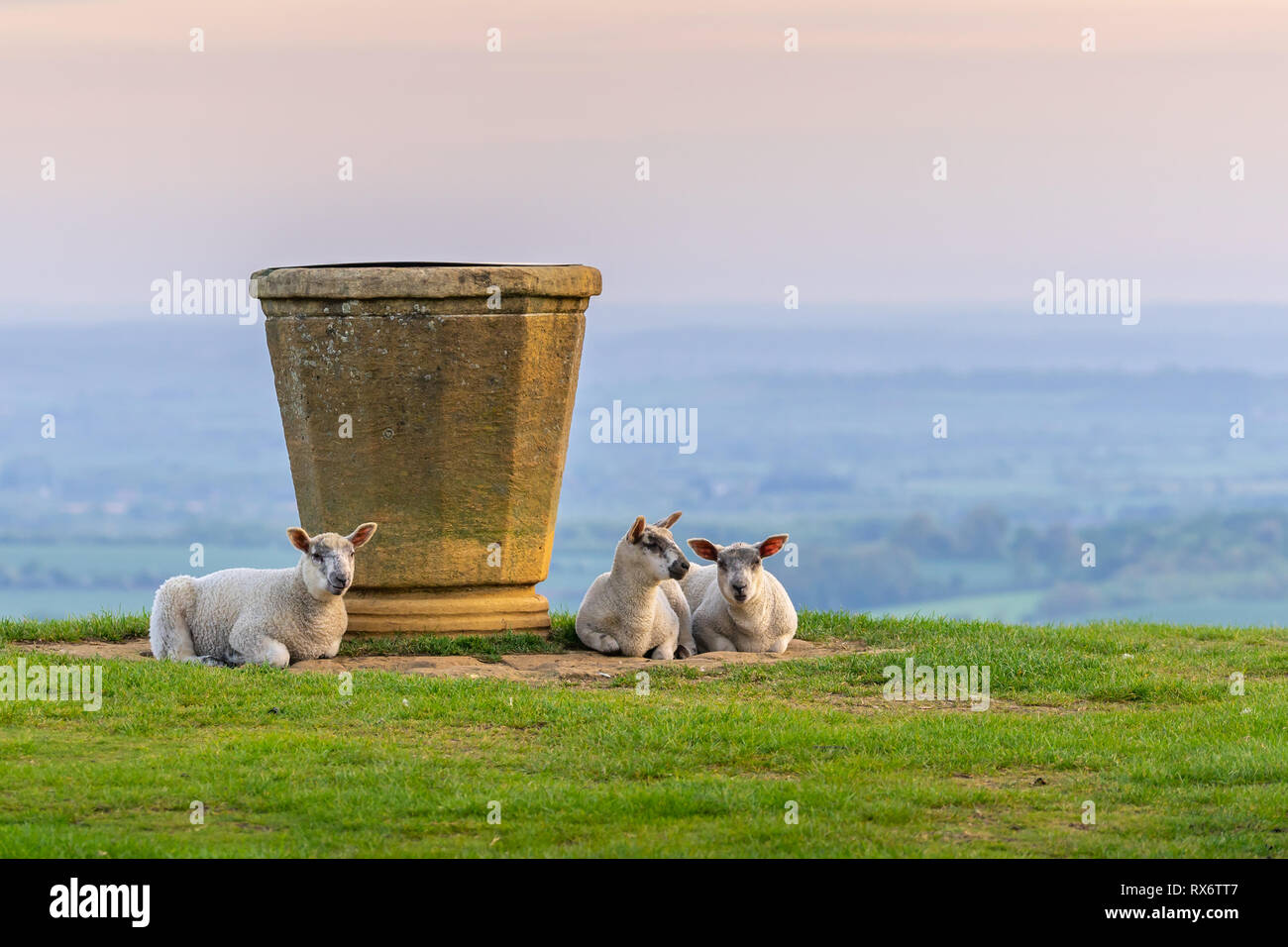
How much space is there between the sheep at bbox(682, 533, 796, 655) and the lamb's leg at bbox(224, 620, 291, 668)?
3.09 m

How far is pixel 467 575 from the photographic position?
12.6 metres

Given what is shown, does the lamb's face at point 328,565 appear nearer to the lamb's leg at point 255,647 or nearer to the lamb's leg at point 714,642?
the lamb's leg at point 255,647

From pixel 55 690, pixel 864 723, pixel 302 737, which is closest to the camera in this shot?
pixel 302 737

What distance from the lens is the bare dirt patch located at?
11352mm

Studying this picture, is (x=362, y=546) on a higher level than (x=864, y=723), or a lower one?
higher

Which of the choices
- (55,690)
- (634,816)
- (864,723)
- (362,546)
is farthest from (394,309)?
(634,816)

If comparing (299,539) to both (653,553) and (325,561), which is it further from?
(653,553)

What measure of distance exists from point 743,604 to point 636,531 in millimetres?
1001

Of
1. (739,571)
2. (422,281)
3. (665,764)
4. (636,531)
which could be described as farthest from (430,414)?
(665,764)

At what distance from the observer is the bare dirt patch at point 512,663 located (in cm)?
1135

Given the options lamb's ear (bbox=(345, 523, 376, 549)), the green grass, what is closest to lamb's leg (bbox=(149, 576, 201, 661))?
the green grass
